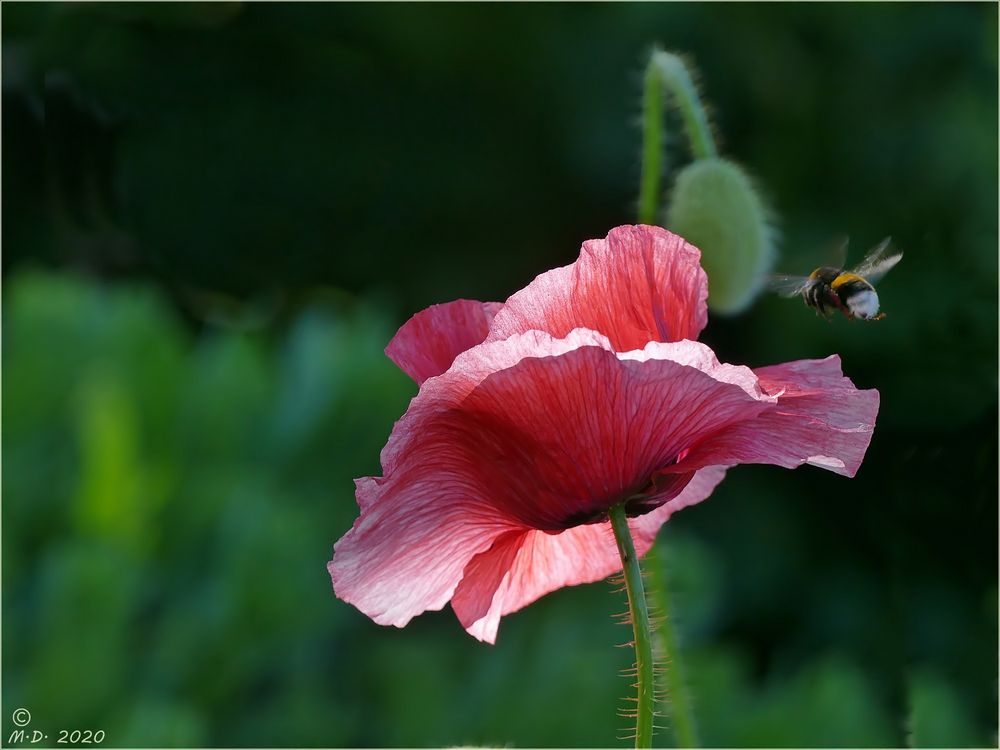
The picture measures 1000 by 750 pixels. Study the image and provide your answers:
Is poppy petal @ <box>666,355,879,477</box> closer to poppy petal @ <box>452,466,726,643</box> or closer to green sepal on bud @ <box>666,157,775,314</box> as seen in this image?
poppy petal @ <box>452,466,726,643</box>

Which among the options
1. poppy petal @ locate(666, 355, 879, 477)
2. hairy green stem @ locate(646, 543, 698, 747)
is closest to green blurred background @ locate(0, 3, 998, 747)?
hairy green stem @ locate(646, 543, 698, 747)

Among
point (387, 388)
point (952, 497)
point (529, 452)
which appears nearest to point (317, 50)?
point (387, 388)

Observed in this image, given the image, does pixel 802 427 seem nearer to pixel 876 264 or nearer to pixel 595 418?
pixel 595 418

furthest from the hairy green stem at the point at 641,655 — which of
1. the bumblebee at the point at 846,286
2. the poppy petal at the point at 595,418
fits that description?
the bumblebee at the point at 846,286

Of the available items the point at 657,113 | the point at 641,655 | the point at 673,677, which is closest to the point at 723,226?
the point at 657,113

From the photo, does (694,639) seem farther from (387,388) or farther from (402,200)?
(402,200)

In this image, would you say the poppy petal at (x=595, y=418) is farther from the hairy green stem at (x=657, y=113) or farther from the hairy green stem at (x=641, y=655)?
the hairy green stem at (x=657, y=113)
